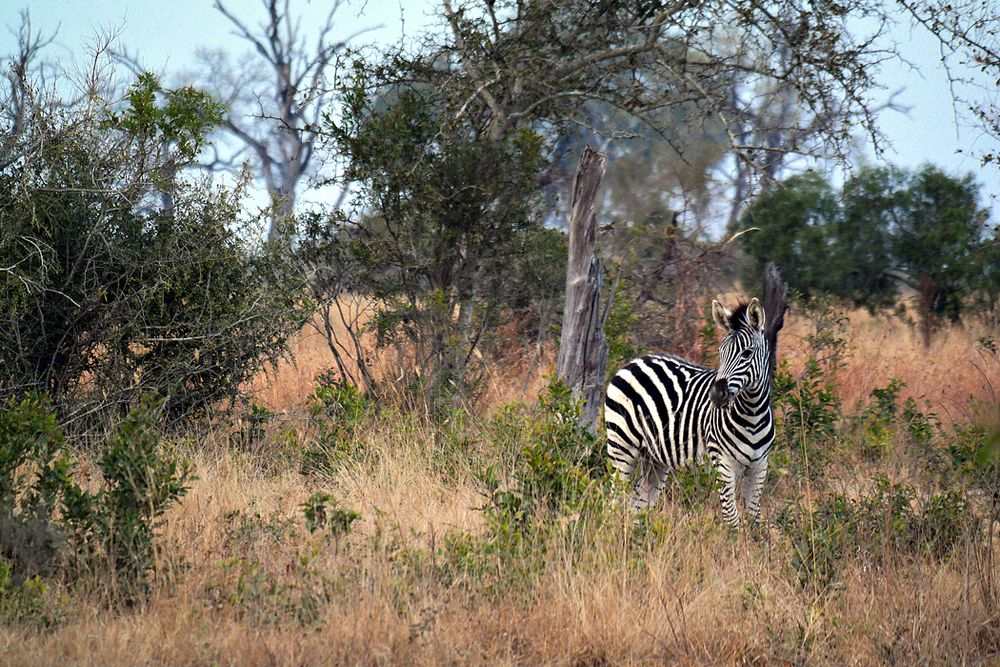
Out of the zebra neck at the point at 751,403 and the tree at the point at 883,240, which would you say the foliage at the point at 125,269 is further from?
the tree at the point at 883,240

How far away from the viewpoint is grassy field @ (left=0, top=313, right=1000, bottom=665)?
4.40 metres

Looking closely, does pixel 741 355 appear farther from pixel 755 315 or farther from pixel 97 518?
pixel 97 518

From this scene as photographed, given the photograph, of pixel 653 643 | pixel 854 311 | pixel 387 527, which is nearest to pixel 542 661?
pixel 653 643

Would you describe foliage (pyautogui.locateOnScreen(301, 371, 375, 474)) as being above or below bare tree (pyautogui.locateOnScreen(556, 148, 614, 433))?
below

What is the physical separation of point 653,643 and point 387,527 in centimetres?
197

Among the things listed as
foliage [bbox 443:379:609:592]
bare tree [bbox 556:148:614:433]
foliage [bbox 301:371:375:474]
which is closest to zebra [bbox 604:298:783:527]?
foliage [bbox 443:379:609:592]

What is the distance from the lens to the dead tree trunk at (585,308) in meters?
7.85

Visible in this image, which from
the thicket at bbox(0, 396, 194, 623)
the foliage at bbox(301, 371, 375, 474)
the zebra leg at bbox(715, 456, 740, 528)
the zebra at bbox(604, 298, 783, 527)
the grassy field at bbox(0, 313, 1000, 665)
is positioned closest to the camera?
the grassy field at bbox(0, 313, 1000, 665)

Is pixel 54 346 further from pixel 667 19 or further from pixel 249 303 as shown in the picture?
pixel 667 19

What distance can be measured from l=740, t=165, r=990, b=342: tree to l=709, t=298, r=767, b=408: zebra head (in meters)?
9.71

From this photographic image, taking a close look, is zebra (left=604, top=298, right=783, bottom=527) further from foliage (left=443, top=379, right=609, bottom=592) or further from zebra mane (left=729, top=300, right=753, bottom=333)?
foliage (left=443, top=379, right=609, bottom=592)

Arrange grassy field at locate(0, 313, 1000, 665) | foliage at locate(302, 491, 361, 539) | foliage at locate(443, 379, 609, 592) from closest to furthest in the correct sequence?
grassy field at locate(0, 313, 1000, 665), foliage at locate(443, 379, 609, 592), foliage at locate(302, 491, 361, 539)

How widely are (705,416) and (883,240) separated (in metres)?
10.9

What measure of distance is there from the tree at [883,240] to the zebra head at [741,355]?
31.8ft
